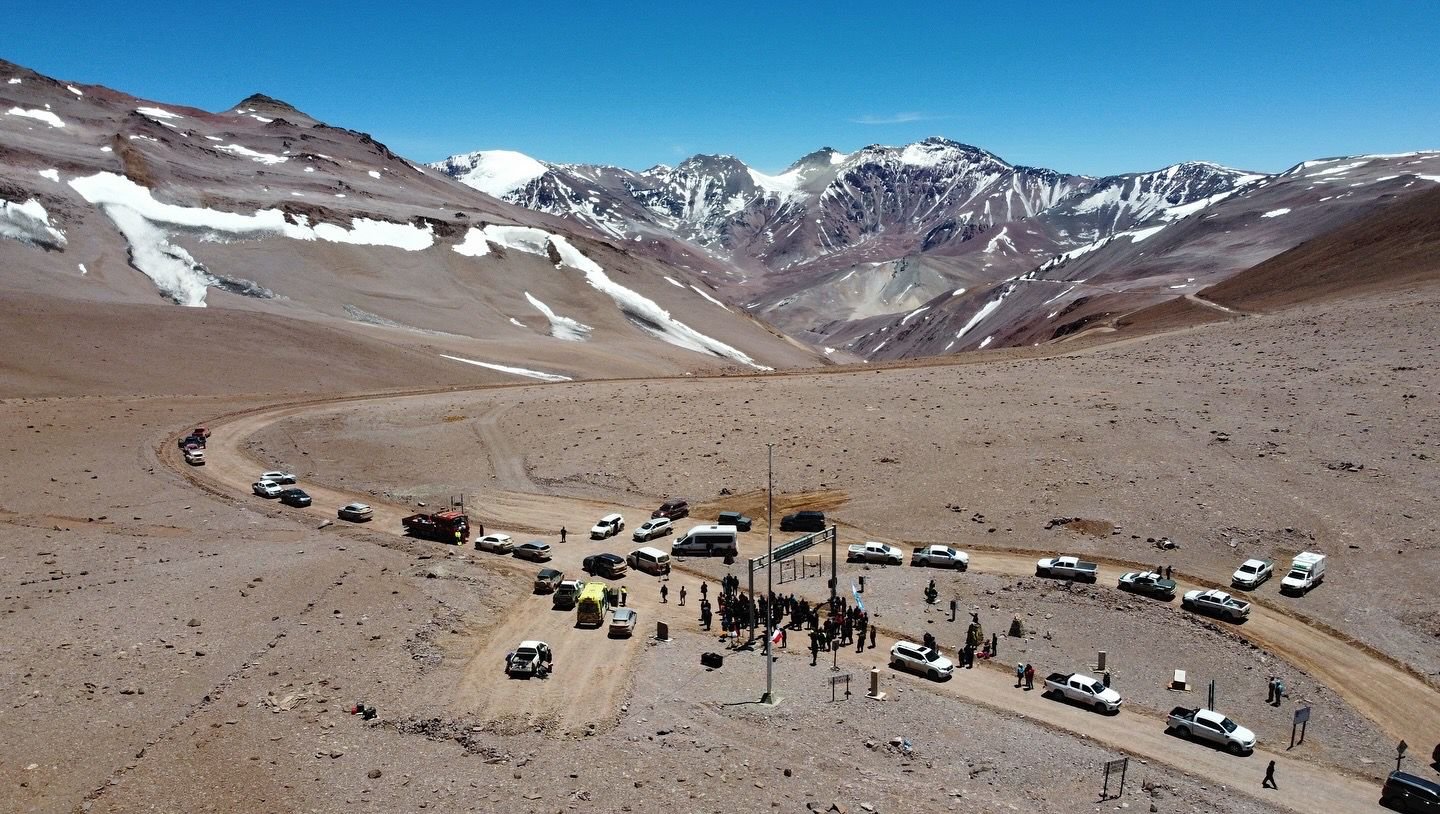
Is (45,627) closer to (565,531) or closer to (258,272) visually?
(565,531)

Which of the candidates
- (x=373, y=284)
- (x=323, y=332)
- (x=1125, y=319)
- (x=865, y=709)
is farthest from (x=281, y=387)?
(x=1125, y=319)

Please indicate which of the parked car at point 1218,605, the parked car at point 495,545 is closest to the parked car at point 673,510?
the parked car at point 495,545

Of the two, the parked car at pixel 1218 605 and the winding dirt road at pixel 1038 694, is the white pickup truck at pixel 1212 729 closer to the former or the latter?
the winding dirt road at pixel 1038 694

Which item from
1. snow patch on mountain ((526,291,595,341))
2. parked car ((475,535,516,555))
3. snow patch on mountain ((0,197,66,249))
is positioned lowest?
parked car ((475,535,516,555))

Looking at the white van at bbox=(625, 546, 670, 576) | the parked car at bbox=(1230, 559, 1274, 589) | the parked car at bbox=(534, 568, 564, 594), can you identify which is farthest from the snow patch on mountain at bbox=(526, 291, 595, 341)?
the parked car at bbox=(1230, 559, 1274, 589)

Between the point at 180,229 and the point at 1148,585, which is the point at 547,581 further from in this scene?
the point at 180,229

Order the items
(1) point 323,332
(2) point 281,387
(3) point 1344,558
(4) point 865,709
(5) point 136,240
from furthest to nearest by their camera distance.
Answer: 1. (5) point 136,240
2. (1) point 323,332
3. (2) point 281,387
4. (3) point 1344,558
5. (4) point 865,709

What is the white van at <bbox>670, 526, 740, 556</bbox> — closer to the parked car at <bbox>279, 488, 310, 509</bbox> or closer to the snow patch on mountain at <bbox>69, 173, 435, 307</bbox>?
the parked car at <bbox>279, 488, 310, 509</bbox>
